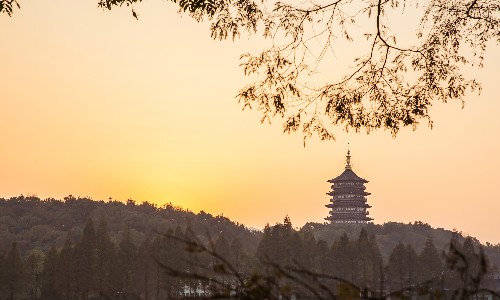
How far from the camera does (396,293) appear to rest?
2521 millimetres

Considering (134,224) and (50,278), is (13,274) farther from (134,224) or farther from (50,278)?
(134,224)

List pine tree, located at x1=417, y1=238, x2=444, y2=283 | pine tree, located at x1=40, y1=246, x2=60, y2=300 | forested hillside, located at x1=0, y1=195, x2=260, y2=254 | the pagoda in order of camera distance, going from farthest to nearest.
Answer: the pagoda < forested hillside, located at x1=0, y1=195, x2=260, y2=254 < pine tree, located at x1=417, y1=238, x2=444, y2=283 < pine tree, located at x1=40, y1=246, x2=60, y2=300

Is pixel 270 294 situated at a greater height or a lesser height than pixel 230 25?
lesser

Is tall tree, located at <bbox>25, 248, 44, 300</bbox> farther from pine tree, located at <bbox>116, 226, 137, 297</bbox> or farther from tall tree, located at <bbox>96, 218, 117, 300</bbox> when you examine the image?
pine tree, located at <bbox>116, 226, 137, 297</bbox>

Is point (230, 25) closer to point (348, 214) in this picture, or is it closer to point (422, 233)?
point (348, 214)

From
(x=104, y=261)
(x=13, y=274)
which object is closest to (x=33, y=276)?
(x=13, y=274)

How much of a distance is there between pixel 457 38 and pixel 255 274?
760cm

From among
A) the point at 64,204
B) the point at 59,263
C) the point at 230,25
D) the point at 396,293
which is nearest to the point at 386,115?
the point at 230,25

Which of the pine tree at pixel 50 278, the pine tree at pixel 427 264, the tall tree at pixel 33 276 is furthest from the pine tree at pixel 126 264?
the pine tree at pixel 427 264

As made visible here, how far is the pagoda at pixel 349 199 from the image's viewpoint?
12112 cm

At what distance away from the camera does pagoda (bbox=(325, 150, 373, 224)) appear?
4769 inches

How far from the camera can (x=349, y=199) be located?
404 ft

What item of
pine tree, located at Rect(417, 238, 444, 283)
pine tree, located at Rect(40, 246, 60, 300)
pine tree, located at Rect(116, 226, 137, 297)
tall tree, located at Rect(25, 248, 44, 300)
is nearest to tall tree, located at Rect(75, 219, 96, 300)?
pine tree, located at Rect(116, 226, 137, 297)

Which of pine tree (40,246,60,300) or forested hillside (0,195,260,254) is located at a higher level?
forested hillside (0,195,260,254)
